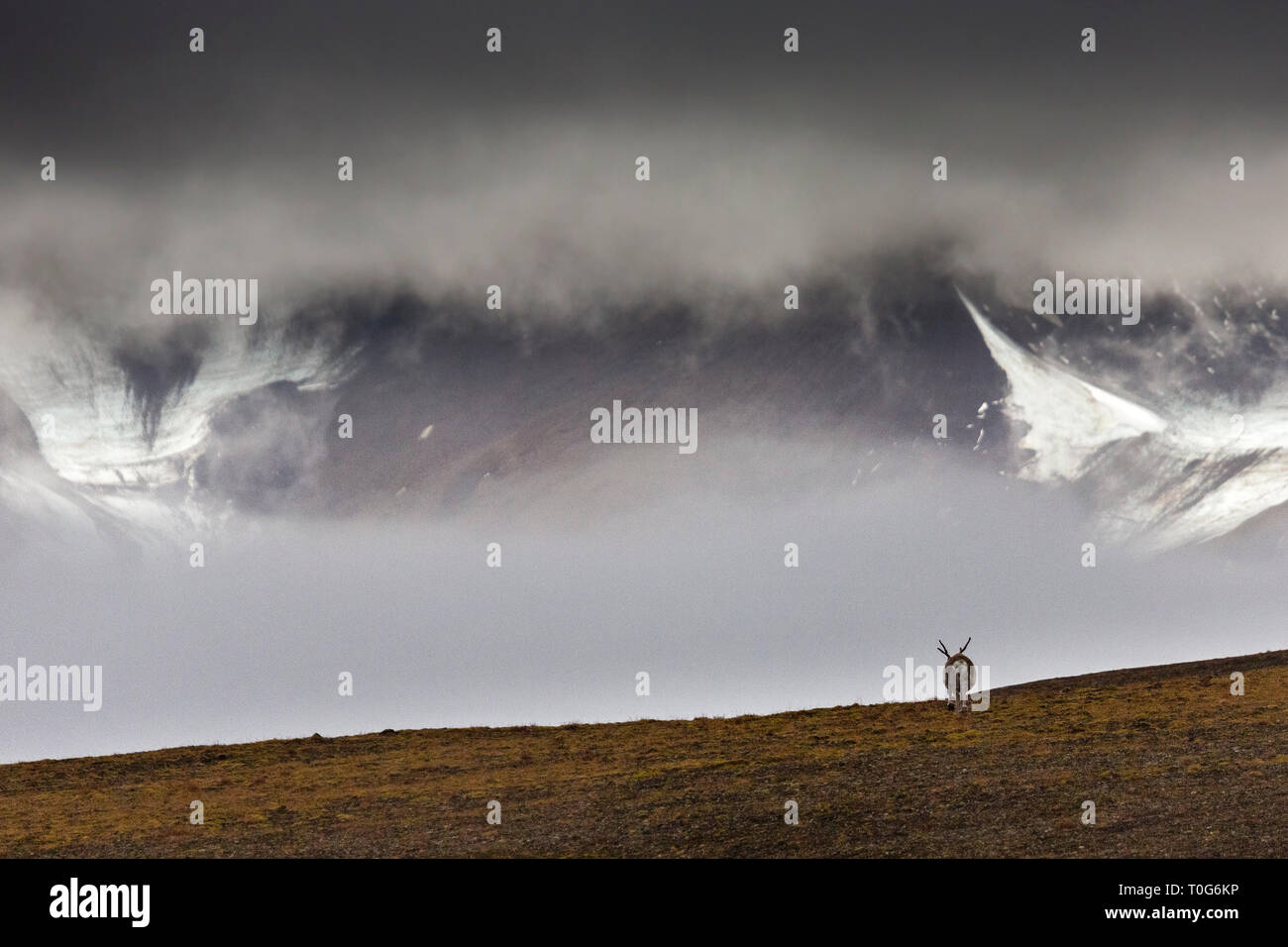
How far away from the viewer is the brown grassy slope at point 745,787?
40.9 metres

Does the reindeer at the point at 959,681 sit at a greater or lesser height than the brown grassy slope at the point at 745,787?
greater

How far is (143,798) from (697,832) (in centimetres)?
2548

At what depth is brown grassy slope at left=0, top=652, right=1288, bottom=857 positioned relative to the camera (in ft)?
134

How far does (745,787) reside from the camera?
164ft

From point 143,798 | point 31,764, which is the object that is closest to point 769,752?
point 143,798

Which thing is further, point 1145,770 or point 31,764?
point 31,764

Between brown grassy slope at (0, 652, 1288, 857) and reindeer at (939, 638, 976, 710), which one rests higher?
reindeer at (939, 638, 976, 710)

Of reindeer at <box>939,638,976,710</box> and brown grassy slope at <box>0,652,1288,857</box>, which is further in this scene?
reindeer at <box>939,638,976,710</box>

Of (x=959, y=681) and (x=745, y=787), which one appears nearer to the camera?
(x=745, y=787)

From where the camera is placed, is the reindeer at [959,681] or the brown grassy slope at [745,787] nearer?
the brown grassy slope at [745,787]
